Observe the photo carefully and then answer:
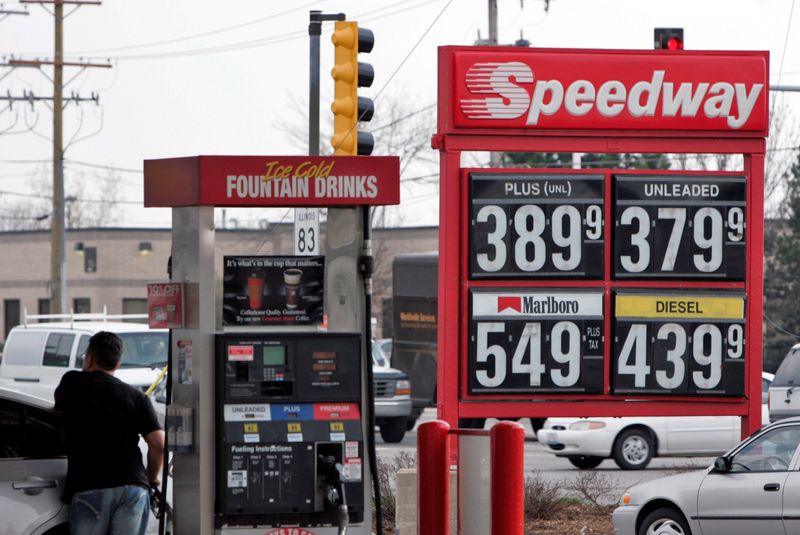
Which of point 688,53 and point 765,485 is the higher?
point 688,53

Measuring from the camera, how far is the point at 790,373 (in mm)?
18719

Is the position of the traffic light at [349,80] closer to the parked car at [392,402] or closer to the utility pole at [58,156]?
the parked car at [392,402]

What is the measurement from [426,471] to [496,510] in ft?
2.32

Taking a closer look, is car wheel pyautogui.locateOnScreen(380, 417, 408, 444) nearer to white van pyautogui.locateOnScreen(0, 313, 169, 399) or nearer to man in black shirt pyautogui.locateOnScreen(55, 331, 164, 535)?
white van pyautogui.locateOnScreen(0, 313, 169, 399)

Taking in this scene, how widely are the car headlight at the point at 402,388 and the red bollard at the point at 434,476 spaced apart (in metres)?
16.7

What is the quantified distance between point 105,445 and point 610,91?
19.9ft

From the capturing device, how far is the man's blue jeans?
27.2ft

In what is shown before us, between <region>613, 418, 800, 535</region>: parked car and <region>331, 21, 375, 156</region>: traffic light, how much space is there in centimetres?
443

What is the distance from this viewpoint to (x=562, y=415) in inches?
485

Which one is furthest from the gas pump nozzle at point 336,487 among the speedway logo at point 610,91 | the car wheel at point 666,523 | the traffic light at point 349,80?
the traffic light at point 349,80

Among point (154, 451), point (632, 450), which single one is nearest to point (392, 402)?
point (632, 450)

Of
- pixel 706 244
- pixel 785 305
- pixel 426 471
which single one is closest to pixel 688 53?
pixel 706 244

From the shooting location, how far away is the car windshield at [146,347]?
2298 cm

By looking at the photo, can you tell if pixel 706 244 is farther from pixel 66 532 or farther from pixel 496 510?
pixel 66 532
